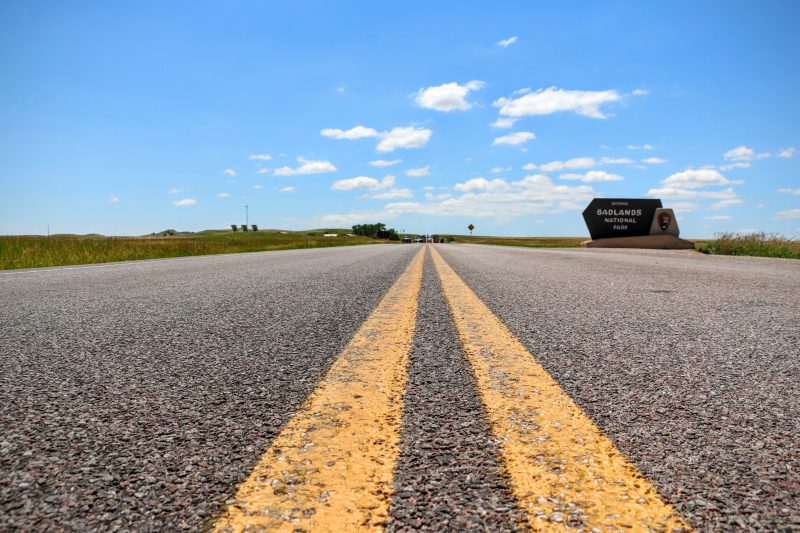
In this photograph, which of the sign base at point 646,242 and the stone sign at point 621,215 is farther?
the stone sign at point 621,215

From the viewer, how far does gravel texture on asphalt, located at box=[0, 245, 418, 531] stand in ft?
3.76

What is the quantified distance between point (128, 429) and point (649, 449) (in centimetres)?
152

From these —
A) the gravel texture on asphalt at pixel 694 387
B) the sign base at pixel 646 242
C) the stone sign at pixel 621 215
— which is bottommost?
the gravel texture on asphalt at pixel 694 387

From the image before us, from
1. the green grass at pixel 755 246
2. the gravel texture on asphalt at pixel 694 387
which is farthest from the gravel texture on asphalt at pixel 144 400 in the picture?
the green grass at pixel 755 246

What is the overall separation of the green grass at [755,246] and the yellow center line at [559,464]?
19901 mm

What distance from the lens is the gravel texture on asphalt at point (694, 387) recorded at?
3.90ft

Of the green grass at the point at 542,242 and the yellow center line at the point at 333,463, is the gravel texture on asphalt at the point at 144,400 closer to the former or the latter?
the yellow center line at the point at 333,463

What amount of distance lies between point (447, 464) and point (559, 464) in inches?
11.1

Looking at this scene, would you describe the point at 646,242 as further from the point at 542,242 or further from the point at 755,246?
the point at 542,242

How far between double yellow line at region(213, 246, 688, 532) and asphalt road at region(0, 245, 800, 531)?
0.05 meters

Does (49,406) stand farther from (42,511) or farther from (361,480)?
(361,480)

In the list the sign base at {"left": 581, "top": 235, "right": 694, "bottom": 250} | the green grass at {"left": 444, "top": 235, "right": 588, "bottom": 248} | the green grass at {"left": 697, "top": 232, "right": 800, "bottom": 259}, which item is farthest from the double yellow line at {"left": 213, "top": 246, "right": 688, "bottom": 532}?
the green grass at {"left": 444, "top": 235, "right": 588, "bottom": 248}

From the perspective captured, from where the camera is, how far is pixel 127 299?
15.6 ft

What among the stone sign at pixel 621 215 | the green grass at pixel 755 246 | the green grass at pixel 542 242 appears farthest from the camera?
the green grass at pixel 542 242
